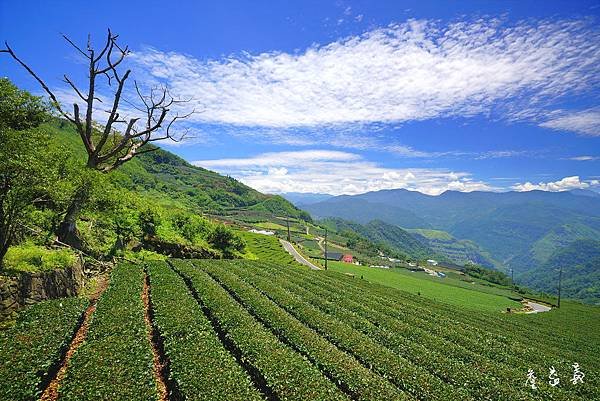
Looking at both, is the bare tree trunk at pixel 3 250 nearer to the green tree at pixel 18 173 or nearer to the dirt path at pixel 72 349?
the green tree at pixel 18 173

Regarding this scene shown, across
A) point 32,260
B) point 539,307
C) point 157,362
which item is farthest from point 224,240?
point 539,307

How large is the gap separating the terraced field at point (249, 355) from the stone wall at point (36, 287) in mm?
1102

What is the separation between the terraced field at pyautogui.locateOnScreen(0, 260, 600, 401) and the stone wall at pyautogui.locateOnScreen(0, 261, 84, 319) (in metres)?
1.10

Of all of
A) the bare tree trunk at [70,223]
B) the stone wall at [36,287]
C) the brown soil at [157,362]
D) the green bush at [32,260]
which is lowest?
the brown soil at [157,362]

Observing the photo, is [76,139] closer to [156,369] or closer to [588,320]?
[156,369]

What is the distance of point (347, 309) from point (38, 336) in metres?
18.4

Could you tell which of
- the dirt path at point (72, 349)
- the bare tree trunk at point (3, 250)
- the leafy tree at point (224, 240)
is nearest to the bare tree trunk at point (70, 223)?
the dirt path at point (72, 349)

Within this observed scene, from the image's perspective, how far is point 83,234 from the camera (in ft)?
82.2

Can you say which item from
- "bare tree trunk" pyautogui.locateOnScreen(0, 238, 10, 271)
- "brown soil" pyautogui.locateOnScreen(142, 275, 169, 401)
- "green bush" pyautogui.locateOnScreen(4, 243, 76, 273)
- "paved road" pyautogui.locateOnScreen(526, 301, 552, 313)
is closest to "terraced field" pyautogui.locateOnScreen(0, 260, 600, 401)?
"brown soil" pyautogui.locateOnScreen(142, 275, 169, 401)

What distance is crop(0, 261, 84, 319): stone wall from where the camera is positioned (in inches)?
560

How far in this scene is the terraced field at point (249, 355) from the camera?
34.6ft

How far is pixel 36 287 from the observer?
1582cm

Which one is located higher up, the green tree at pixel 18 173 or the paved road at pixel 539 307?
the green tree at pixel 18 173

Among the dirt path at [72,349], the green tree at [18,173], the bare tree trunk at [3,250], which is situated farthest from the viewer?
the bare tree trunk at [3,250]
